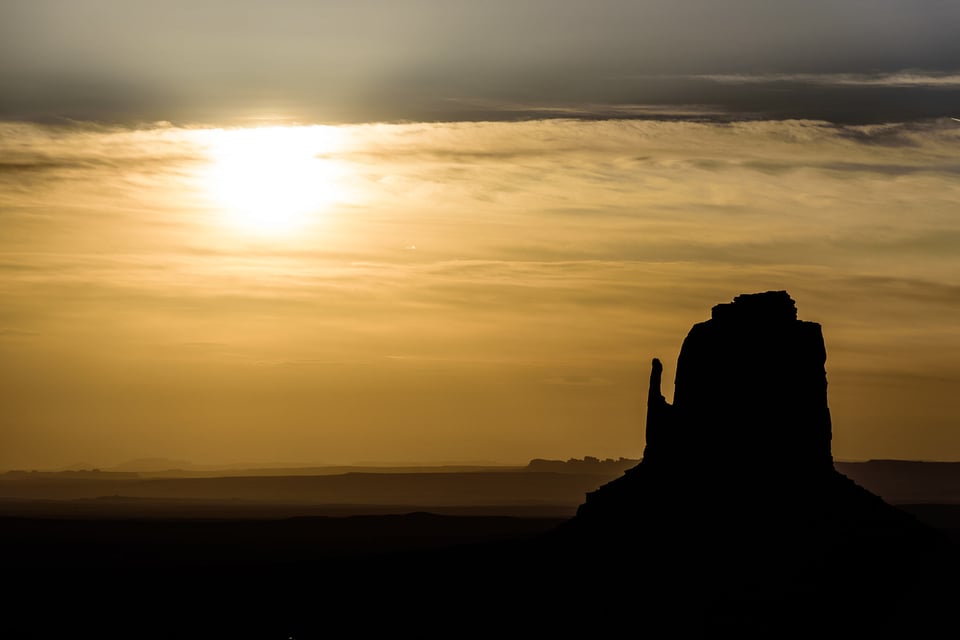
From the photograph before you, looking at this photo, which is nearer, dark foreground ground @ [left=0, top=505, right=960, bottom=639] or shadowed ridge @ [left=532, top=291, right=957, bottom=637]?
dark foreground ground @ [left=0, top=505, right=960, bottom=639]

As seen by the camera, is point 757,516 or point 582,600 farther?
point 582,600

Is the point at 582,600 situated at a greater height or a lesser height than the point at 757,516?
lesser

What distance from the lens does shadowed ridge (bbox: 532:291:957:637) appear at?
103688 mm

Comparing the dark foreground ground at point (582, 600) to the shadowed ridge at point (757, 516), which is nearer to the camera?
the dark foreground ground at point (582, 600)

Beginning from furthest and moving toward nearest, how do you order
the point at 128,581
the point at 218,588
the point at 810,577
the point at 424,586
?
the point at 128,581 < the point at 218,588 < the point at 424,586 < the point at 810,577

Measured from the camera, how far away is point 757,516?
108 m

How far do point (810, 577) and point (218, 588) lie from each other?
89.8 m

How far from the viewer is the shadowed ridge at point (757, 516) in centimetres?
10369

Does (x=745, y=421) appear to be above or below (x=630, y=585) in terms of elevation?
above

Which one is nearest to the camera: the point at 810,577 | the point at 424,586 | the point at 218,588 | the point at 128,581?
the point at 810,577

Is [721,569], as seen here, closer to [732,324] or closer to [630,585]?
[630,585]

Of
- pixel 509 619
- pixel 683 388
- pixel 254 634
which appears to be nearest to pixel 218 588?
pixel 254 634

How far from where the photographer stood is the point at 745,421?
360ft

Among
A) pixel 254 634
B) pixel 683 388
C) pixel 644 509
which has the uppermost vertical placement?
pixel 683 388
